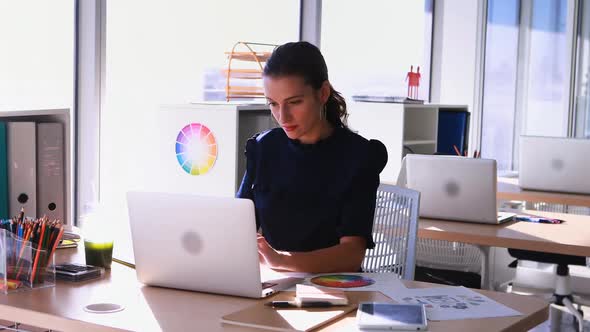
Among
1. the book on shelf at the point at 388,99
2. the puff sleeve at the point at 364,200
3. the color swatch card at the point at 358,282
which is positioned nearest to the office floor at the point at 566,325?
the book on shelf at the point at 388,99

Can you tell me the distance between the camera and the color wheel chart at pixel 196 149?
3326 millimetres

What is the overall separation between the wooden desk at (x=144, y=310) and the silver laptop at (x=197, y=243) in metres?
0.03

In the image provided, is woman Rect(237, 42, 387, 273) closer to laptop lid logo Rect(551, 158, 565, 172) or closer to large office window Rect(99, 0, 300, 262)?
large office window Rect(99, 0, 300, 262)

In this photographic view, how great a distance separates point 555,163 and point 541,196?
202 mm

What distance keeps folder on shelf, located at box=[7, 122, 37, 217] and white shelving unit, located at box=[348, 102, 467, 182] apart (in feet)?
7.96

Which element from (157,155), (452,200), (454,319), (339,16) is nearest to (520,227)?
(452,200)

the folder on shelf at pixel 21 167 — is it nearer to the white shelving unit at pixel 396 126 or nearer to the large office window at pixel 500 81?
the white shelving unit at pixel 396 126

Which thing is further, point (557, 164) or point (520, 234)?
point (557, 164)

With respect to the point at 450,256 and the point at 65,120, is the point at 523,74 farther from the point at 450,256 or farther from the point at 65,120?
the point at 65,120

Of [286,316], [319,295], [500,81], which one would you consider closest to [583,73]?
[500,81]

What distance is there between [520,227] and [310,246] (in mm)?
1314

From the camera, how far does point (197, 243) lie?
181 centimetres

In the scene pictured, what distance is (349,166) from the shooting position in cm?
226

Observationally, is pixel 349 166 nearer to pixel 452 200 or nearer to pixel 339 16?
pixel 452 200
